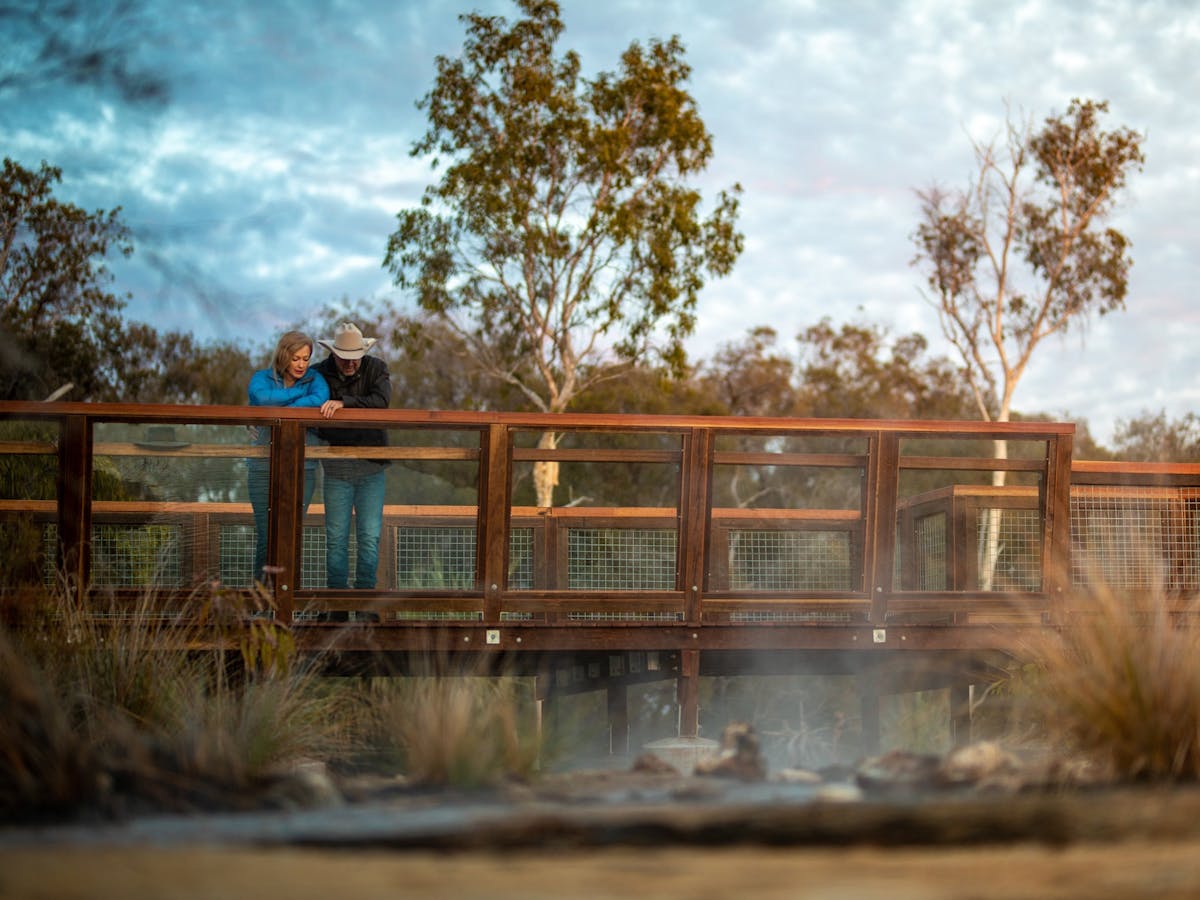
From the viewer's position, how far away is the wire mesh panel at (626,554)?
7.99m

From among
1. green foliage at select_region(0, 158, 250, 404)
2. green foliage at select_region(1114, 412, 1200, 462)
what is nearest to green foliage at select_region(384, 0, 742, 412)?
green foliage at select_region(0, 158, 250, 404)

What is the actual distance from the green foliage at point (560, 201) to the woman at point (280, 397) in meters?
17.0

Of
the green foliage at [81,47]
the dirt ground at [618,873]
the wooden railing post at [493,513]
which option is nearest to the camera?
the dirt ground at [618,873]

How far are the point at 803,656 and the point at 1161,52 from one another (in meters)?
10.4

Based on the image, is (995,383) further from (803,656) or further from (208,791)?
(208,791)

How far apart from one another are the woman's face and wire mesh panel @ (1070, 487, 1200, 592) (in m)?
4.26

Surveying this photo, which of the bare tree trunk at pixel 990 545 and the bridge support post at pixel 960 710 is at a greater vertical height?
the bare tree trunk at pixel 990 545

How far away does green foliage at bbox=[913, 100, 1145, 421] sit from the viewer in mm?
30234

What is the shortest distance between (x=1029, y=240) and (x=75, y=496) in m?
26.3

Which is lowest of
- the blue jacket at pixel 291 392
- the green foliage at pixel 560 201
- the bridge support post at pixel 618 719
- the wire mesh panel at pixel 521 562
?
the bridge support post at pixel 618 719

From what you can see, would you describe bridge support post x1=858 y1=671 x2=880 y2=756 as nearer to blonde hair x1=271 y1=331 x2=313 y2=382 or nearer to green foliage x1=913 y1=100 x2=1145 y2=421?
blonde hair x1=271 y1=331 x2=313 y2=382

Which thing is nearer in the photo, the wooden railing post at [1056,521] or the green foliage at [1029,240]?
the wooden railing post at [1056,521]

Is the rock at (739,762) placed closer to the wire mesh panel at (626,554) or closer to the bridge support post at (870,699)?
the wire mesh panel at (626,554)

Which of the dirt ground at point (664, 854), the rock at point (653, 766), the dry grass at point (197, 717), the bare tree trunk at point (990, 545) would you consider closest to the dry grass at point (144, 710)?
the dry grass at point (197, 717)
